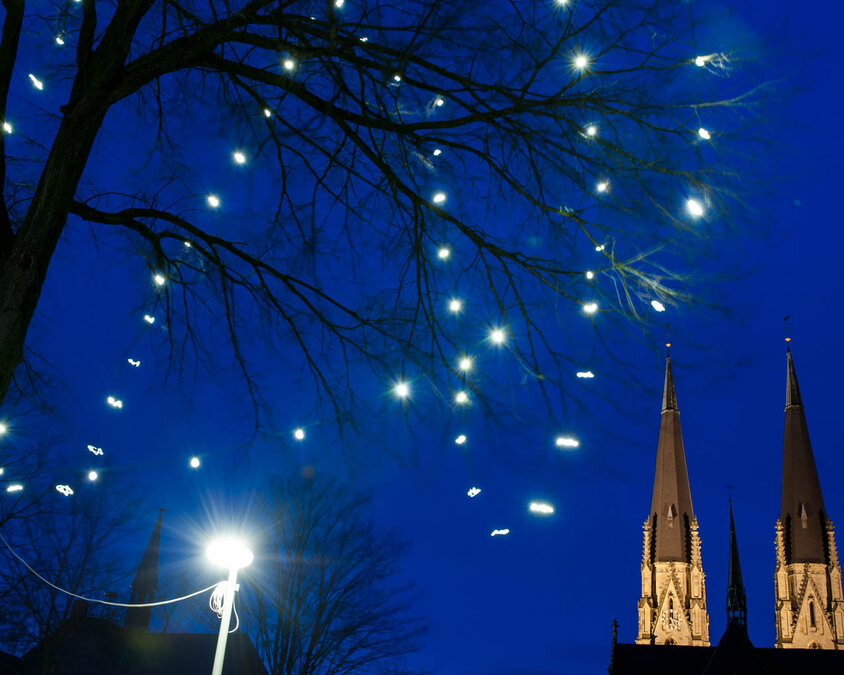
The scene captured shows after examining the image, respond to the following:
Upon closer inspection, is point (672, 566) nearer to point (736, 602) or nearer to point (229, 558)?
point (736, 602)

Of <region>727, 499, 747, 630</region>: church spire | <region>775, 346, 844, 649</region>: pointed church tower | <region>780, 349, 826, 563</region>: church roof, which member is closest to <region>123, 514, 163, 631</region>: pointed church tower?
<region>727, 499, 747, 630</region>: church spire

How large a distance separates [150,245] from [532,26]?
334 cm

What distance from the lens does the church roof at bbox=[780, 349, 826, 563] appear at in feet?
196

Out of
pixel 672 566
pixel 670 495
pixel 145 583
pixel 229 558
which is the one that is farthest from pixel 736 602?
pixel 229 558

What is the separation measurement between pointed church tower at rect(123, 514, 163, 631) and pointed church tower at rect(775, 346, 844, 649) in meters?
47.4

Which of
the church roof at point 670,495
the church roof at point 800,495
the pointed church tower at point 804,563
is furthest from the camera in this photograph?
the church roof at point 670,495

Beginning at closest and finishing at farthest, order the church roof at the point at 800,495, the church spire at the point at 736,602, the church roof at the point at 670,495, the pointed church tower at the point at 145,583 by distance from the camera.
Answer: the pointed church tower at the point at 145,583 → the church spire at the point at 736,602 → the church roof at the point at 800,495 → the church roof at the point at 670,495

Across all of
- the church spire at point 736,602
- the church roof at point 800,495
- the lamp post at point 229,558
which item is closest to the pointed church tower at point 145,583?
the lamp post at point 229,558

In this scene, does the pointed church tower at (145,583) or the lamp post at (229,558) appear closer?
the lamp post at (229,558)

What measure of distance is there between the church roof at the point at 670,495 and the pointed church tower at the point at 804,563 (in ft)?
24.9

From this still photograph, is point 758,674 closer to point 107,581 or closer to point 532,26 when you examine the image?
point 107,581

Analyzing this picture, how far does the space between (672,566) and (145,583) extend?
4144cm

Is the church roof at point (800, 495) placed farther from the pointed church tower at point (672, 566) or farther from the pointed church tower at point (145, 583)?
the pointed church tower at point (145, 583)

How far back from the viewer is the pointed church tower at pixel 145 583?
116ft
